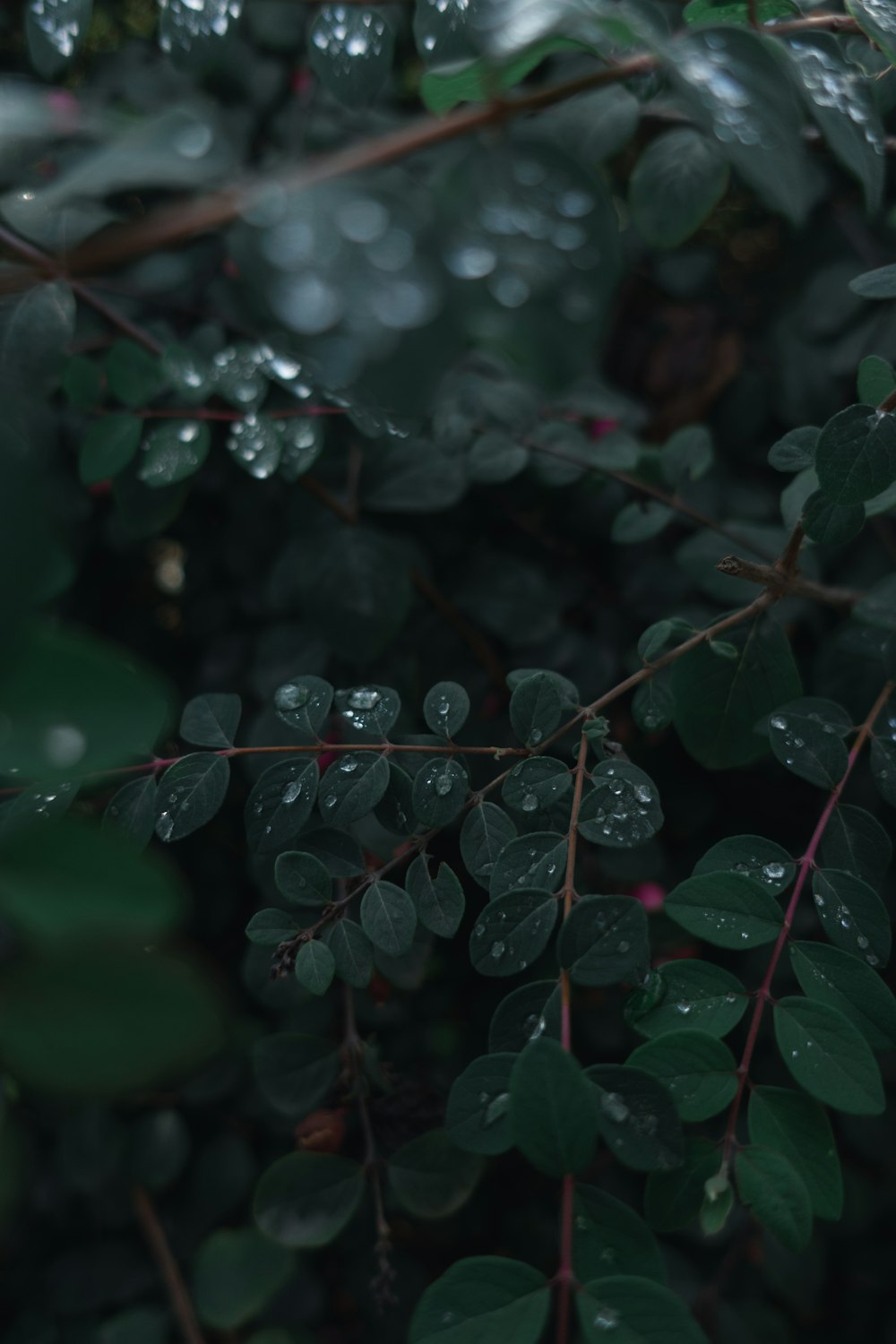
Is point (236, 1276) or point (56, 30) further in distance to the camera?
point (236, 1276)

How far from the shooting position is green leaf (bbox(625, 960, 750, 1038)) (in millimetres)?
605

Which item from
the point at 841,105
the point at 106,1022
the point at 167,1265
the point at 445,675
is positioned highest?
the point at 841,105

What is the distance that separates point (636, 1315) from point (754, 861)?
314 millimetres

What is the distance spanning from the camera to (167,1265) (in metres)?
0.98

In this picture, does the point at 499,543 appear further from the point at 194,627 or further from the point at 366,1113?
the point at 366,1113

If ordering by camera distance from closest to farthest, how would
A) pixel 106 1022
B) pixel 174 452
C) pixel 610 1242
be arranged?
pixel 106 1022 < pixel 610 1242 < pixel 174 452

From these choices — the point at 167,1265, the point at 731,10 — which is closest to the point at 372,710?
the point at 731,10

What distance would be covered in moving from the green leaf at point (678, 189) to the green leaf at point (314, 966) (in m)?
0.68

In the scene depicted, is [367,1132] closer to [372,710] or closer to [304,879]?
[304,879]

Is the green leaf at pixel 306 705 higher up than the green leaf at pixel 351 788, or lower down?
higher up

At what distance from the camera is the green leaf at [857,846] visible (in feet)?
2.27

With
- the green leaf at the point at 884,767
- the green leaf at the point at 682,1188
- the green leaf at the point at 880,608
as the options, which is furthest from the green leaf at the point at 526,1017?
the green leaf at the point at 880,608

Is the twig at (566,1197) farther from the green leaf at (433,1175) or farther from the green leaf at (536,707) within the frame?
the green leaf at (433,1175)

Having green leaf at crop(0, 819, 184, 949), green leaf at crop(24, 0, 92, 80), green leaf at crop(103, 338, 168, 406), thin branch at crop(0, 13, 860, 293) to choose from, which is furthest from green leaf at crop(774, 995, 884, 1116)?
green leaf at crop(24, 0, 92, 80)
